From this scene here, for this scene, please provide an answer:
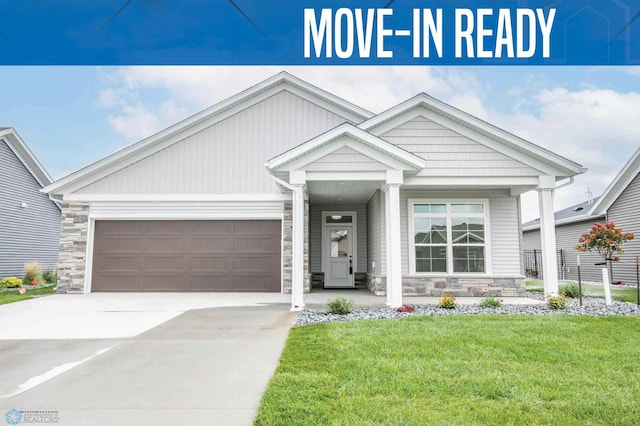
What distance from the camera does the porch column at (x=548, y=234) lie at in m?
8.71

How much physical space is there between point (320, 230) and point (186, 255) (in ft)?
13.3

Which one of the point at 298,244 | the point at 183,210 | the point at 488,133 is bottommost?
the point at 298,244

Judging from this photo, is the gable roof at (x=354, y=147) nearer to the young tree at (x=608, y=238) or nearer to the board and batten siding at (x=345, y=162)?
the board and batten siding at (x=345, y=162)

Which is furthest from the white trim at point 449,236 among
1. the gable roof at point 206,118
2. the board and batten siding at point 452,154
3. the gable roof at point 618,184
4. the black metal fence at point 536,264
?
the black metal fence at point 536,264

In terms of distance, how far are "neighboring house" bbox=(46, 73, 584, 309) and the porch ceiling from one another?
0.16ft

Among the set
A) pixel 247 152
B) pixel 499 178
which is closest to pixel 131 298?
pixel 247 152

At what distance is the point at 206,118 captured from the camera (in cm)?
1227

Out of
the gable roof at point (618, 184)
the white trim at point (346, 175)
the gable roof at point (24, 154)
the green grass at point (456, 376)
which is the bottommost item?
the green grass at point (456, 376)

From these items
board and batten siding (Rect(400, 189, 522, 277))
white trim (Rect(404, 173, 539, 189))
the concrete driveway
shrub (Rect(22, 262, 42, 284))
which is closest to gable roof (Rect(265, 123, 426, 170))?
white trim (Rect(404, 173, 539, 189))

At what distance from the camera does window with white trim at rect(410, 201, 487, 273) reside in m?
10.4

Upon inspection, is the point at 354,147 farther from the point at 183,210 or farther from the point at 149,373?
the point at 183,210

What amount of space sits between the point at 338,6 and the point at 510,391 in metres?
3.21

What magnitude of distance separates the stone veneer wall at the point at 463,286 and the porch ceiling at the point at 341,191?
7.64ft

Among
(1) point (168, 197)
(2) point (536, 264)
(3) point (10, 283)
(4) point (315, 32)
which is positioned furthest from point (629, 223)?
(3) point (10, 283)
